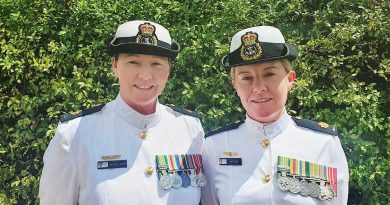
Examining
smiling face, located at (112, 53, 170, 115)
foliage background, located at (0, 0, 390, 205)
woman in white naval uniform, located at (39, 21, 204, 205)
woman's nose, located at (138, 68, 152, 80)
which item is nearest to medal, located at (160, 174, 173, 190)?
woman in white naval uniform, located at (39, 21, 204, 205)

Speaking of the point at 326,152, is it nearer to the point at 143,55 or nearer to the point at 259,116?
the point at 259,116

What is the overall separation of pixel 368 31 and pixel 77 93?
2426 millimetres

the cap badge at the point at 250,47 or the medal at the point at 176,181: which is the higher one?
the cap badge at the point at 250,47

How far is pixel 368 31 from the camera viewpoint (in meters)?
4.35

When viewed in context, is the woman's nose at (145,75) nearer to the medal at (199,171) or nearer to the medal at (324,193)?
the medal at (199,171)

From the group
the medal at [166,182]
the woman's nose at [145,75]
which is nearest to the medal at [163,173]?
the medal at [166,182]

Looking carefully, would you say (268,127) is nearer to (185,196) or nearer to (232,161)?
(232,161)

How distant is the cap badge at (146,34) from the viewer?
2.54m

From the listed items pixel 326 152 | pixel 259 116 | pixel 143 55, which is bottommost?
pixel 326 152

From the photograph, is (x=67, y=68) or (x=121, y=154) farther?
(x=67, y=68)

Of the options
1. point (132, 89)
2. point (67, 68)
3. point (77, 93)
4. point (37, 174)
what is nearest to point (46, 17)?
point (67, 68)

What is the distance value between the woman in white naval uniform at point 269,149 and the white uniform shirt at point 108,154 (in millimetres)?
234

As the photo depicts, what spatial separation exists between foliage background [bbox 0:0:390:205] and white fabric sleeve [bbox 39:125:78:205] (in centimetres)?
177

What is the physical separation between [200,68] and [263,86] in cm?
197
